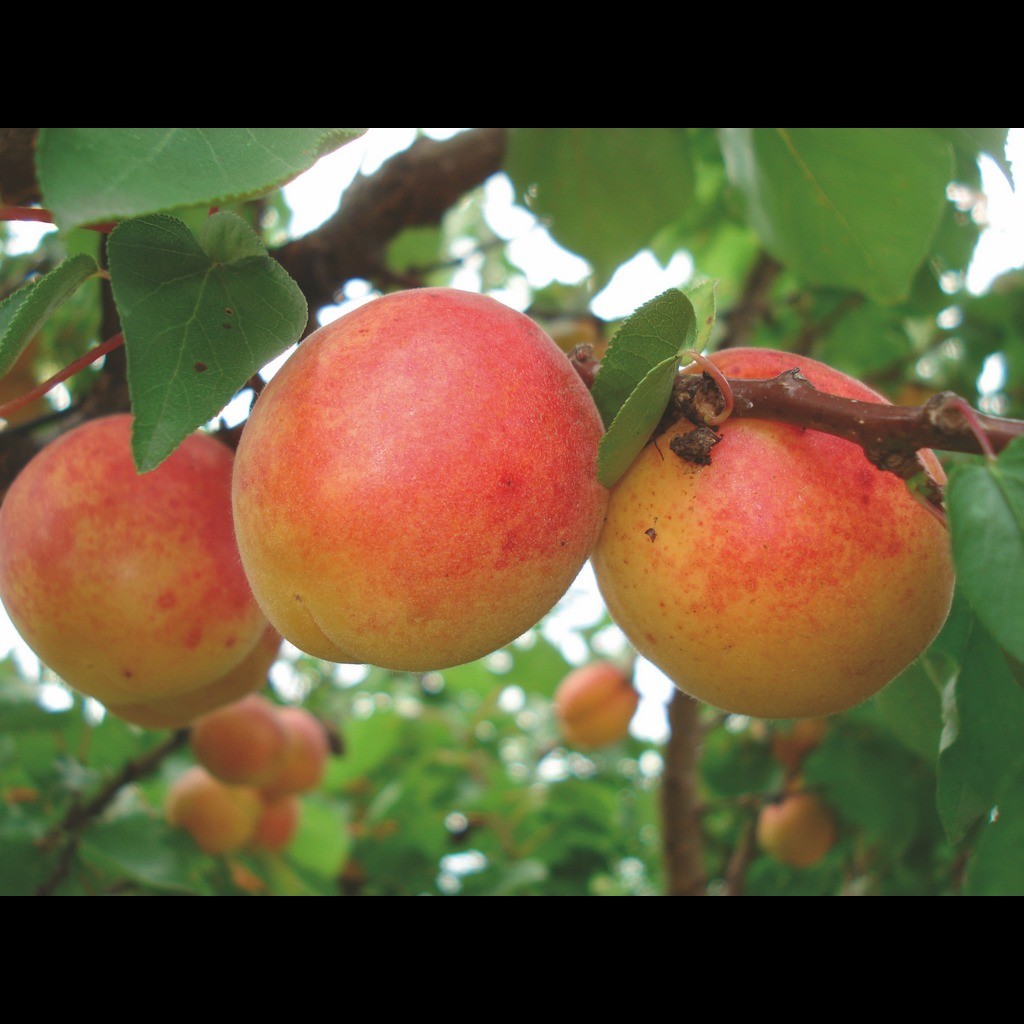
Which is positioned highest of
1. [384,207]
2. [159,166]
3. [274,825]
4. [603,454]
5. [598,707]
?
[159,166]

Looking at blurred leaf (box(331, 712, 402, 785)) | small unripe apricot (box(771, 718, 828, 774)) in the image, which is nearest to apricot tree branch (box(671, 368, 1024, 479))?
small unripe apricot (box(771, 718, 828, 774))

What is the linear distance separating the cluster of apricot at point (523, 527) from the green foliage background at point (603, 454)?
6 centimetres

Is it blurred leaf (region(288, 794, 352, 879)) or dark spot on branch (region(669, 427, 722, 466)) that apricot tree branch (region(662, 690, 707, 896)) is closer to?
blurred leaf (region(288, 794, 352, 879))

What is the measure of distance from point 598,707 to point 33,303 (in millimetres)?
1972

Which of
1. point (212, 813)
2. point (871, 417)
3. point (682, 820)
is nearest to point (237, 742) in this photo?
point (212, 813)

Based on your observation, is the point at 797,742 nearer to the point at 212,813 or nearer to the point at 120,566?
the point at 212,813

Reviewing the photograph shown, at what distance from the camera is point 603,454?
0.76 m

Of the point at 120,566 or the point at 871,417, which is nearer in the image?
the point at 871,417

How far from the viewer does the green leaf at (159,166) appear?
0.59 meters

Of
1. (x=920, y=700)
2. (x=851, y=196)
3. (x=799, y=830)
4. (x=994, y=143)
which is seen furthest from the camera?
(x=799, y=830)

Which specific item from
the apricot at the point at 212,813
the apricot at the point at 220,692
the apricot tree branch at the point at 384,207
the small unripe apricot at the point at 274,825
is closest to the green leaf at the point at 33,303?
the apricot at the point at 220,692

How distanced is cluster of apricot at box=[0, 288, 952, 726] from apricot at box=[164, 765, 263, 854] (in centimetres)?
143

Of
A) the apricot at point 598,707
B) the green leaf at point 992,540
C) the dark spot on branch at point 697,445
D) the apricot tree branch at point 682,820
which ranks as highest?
the green leaf at point 992,540

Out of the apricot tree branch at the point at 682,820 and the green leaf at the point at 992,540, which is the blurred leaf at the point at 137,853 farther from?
the green leaf at the point at 992,540
